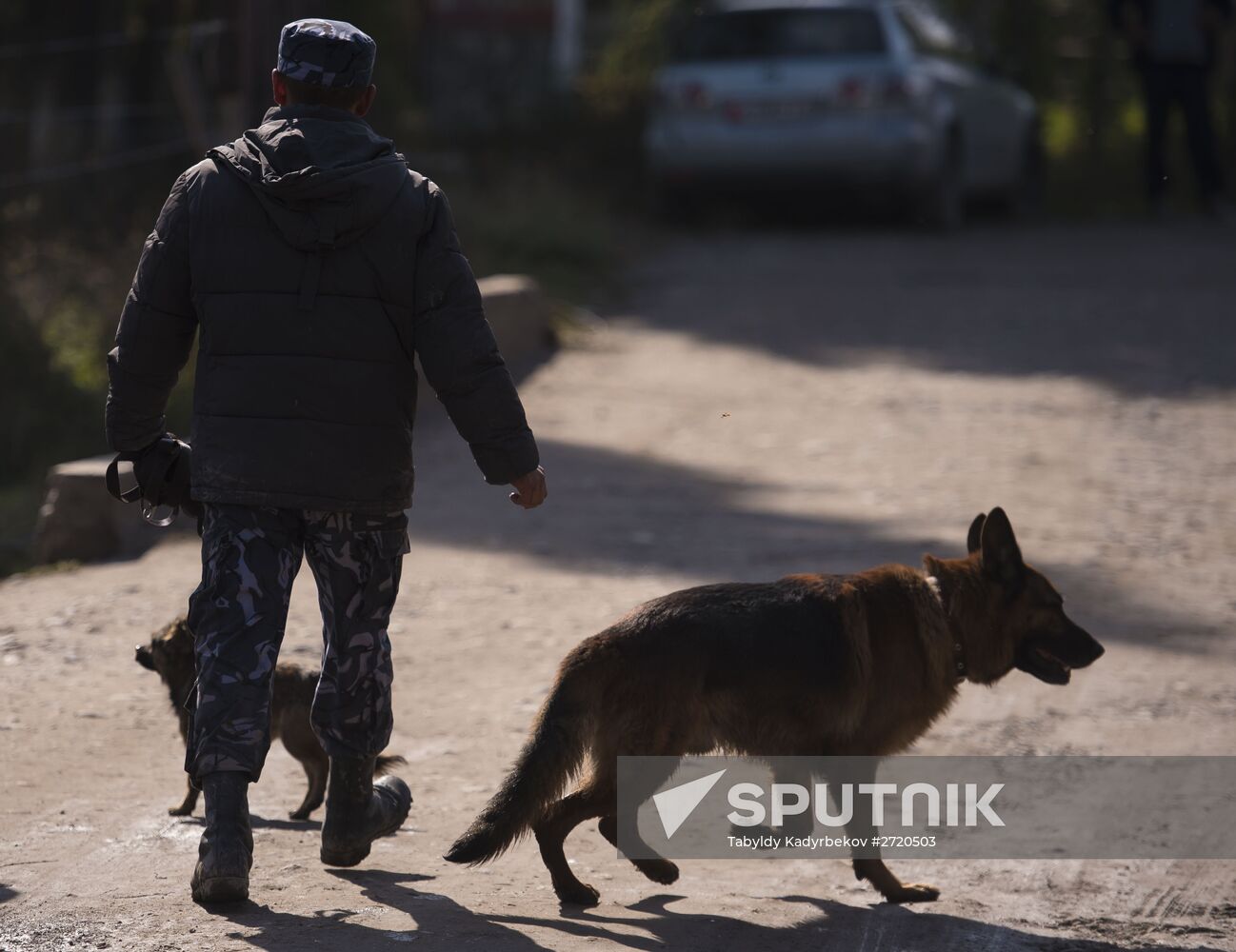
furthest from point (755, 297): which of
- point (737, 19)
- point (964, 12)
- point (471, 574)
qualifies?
point (964, 12)

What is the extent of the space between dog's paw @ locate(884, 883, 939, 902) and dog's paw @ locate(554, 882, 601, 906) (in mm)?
709

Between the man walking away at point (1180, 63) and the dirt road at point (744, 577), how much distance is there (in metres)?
1.65

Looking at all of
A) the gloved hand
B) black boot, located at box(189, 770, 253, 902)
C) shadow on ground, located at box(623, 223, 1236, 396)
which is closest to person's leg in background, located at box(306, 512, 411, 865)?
black boot, located at box(189, 770, 253, 902)

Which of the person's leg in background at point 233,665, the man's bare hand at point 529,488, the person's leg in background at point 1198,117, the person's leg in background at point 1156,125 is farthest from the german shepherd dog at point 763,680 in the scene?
the person's leg in background at point 1198,117

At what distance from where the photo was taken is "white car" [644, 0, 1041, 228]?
13383 millimetres

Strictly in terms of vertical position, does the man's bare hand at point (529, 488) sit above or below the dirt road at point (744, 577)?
above

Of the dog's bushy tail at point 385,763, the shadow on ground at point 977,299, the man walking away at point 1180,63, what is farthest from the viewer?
the man walking away at point 1180,63

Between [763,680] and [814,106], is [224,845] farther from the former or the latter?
[814,106]

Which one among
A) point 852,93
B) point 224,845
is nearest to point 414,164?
point 852,93

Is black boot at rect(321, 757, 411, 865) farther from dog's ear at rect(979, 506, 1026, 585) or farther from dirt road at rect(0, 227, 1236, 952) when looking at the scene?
dog's ear at rect(979, 506, 1026, 585)

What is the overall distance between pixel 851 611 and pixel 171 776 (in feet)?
6.64

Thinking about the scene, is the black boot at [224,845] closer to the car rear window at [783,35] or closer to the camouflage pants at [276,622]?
the camouflage pants at [276,622]

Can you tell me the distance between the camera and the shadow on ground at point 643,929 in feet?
11.2

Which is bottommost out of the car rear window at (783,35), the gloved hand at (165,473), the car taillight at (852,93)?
the gloved hand at (165,473)
